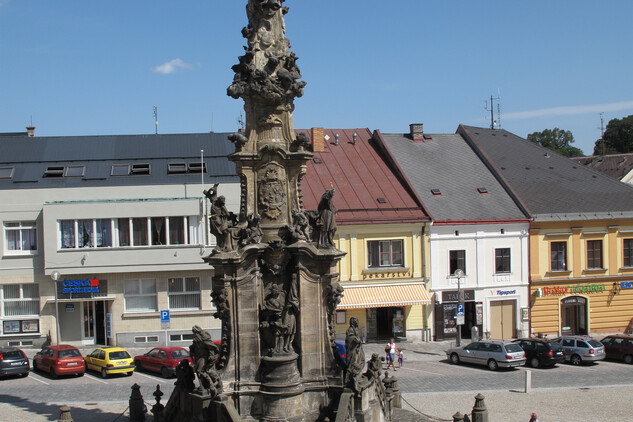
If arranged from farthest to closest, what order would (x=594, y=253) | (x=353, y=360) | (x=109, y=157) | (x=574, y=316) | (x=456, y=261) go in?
(x=594, y=253) → (x=574, y=316) → (x=109, y=157) → (x=456, y=261) → (x=353, y=360)

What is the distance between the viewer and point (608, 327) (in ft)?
131

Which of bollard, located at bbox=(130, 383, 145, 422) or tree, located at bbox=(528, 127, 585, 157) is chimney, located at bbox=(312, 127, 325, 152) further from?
tree, located at bbox=(528, 127, 585, 157)

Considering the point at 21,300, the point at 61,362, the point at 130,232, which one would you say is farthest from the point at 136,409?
the point at 21,300

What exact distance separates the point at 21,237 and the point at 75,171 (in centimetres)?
425

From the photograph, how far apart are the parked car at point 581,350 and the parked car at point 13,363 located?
21966mm

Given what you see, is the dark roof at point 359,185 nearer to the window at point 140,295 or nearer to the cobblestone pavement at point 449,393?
the cobblestone pavement at point 449,393

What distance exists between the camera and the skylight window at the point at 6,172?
3653cm

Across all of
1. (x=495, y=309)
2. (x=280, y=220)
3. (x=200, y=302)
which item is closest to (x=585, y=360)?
(x=495, y=309)

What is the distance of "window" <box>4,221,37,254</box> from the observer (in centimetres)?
3553

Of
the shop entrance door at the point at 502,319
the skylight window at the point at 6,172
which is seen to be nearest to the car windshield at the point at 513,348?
the shop entrance door at the point at 502,319

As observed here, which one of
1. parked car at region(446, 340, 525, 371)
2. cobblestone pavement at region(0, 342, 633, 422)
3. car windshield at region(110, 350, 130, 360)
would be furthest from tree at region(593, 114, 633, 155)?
car windshield at region(110, 350, 130, 360)

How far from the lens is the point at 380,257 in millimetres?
37188

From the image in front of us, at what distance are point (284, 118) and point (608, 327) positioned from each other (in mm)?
29058

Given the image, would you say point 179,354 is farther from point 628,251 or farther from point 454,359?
point 628,251
